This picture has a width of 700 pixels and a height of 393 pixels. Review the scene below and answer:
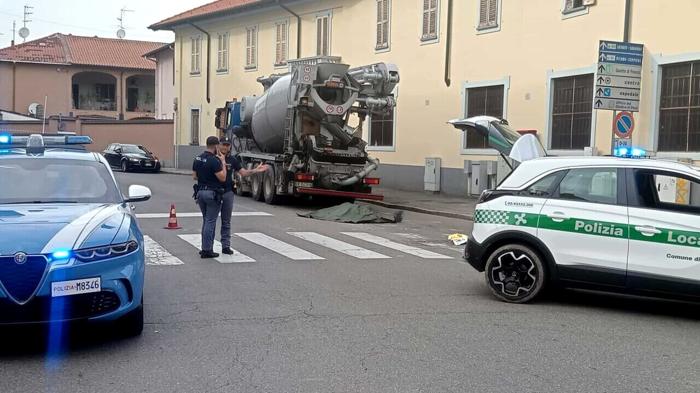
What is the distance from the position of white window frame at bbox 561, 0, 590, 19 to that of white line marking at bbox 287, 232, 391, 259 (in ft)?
31.9

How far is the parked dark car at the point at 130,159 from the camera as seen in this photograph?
36125 millimetres

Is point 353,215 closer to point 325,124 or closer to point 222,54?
point 325,124

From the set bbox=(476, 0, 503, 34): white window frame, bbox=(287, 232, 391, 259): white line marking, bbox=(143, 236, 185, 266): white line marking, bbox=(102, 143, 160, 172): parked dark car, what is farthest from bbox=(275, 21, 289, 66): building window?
bbox=(143, 236, 185, 266): white line marking

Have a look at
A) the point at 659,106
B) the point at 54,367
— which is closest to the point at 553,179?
the point at 54,367

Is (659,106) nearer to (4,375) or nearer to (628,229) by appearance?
(628,229)

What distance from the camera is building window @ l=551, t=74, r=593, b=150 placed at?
1839 centimetres

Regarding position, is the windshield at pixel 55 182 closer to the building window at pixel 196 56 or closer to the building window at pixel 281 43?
the building window at pixel 281 43

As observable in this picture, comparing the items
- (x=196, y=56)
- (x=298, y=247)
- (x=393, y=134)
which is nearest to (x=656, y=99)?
(x=298, y=247)

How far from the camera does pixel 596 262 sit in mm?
7266

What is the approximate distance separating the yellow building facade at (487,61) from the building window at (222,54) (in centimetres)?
177

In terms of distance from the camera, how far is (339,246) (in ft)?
38.8

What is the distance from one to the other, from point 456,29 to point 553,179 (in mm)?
15911

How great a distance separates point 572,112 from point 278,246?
10.4 meters

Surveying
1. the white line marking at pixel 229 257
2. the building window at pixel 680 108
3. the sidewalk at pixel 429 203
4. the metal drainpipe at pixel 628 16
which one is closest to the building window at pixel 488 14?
the metal drainpipe at pixel 628 16
